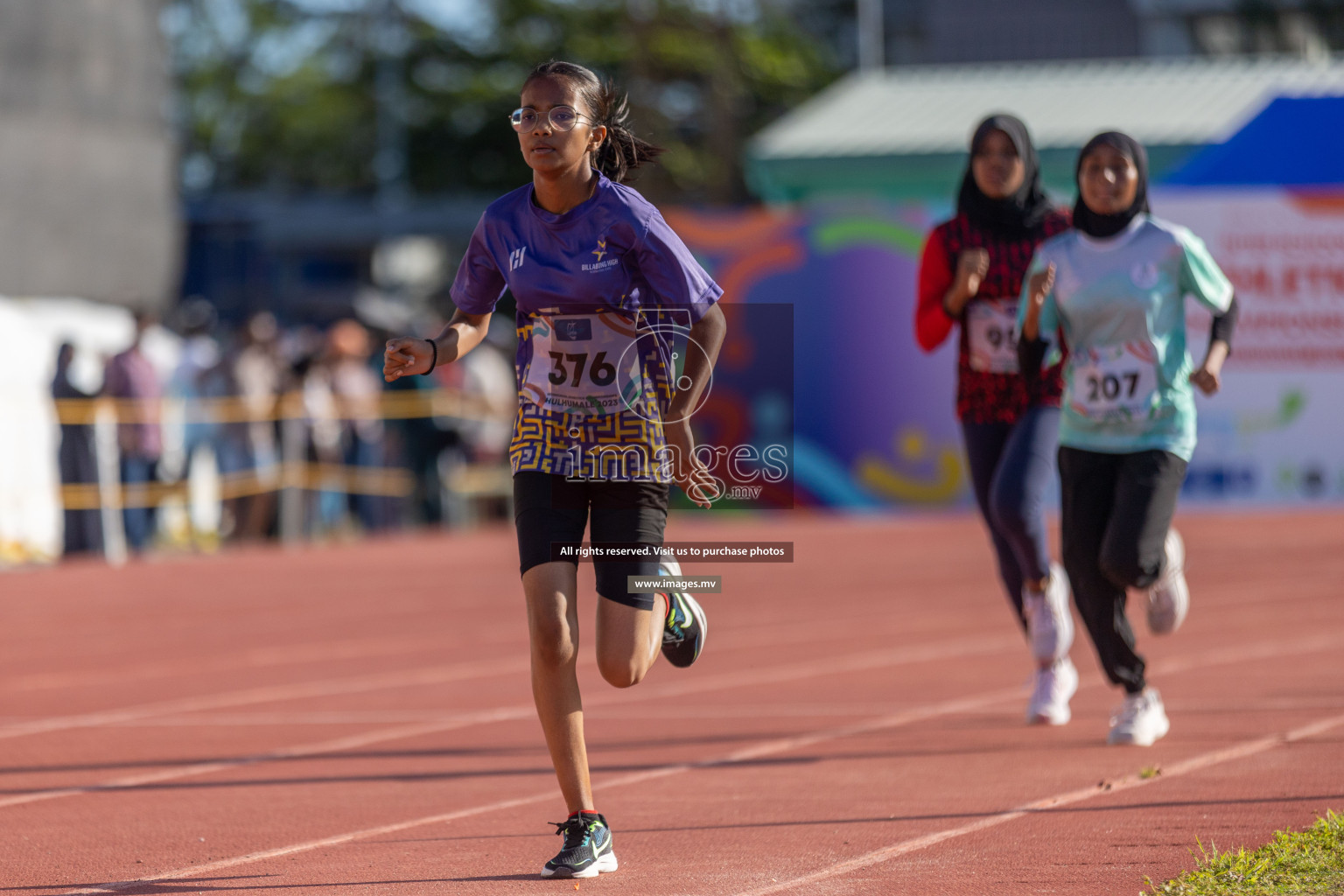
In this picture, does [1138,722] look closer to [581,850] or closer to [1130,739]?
[1130,739]

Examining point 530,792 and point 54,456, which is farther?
point 54,456

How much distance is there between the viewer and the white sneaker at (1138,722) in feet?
22.3

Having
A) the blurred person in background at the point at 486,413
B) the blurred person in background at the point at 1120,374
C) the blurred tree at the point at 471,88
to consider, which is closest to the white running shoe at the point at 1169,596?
the blurred person in background at the point at 1120,374

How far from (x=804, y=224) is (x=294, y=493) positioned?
5.39 m

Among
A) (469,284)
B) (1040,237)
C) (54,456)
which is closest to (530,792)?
(469,284)

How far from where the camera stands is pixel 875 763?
22.0 ft

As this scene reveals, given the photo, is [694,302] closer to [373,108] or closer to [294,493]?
[294,493]

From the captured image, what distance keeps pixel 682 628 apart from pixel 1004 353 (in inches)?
99.0

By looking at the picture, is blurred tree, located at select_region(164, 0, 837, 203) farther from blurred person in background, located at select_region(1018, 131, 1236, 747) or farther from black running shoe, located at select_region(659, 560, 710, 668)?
black running shoe, located at select_region(659, 560, 710, 668)

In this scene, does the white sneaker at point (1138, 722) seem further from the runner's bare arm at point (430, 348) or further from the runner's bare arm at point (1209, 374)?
the runner's bare arm at point (430, 348)

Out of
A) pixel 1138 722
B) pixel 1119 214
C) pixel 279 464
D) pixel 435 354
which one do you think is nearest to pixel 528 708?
pixel 1138 722

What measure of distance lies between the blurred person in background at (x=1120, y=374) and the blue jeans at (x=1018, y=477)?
251mm

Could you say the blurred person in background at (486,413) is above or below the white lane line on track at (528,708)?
above

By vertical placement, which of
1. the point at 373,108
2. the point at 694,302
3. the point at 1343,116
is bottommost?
the point at 694,302
